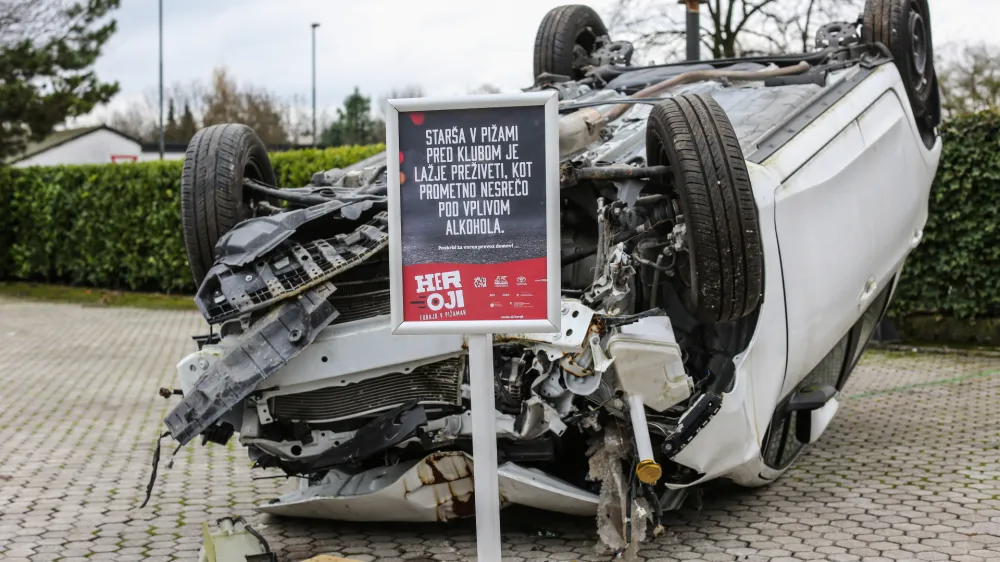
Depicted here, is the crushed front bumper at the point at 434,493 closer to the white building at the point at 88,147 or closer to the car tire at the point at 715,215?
the car tire at the point at 715,215

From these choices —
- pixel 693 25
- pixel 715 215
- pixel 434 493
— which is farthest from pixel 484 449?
pixel 693 25

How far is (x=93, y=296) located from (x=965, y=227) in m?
14.5

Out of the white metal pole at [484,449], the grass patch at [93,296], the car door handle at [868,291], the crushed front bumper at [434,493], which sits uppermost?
the car door handle at [868,291]

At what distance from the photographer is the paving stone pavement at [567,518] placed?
5062 mm

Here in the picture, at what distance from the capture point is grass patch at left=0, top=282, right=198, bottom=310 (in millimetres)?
18000

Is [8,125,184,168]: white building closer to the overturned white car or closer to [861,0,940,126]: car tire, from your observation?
[861,0,940,126]: car tire

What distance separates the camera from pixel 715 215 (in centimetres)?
441

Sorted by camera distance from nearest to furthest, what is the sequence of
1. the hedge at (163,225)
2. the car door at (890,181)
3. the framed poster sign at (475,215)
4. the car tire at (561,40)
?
1. the framed poster sign at (475,215)
2. the car door at (890,181)
3. the car tire at (561,40)
4. the hedge at (163,225)

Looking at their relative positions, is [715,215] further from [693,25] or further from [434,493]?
[693,25]

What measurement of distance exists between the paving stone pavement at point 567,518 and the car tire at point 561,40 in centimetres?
314

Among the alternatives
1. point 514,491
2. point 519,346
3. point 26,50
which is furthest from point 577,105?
point 26,50

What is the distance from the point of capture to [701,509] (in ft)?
18.5

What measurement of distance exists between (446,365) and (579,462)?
33.9 inches

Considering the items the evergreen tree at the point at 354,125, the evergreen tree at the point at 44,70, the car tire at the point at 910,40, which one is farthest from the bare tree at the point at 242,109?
the car tire at the point at 910,40
